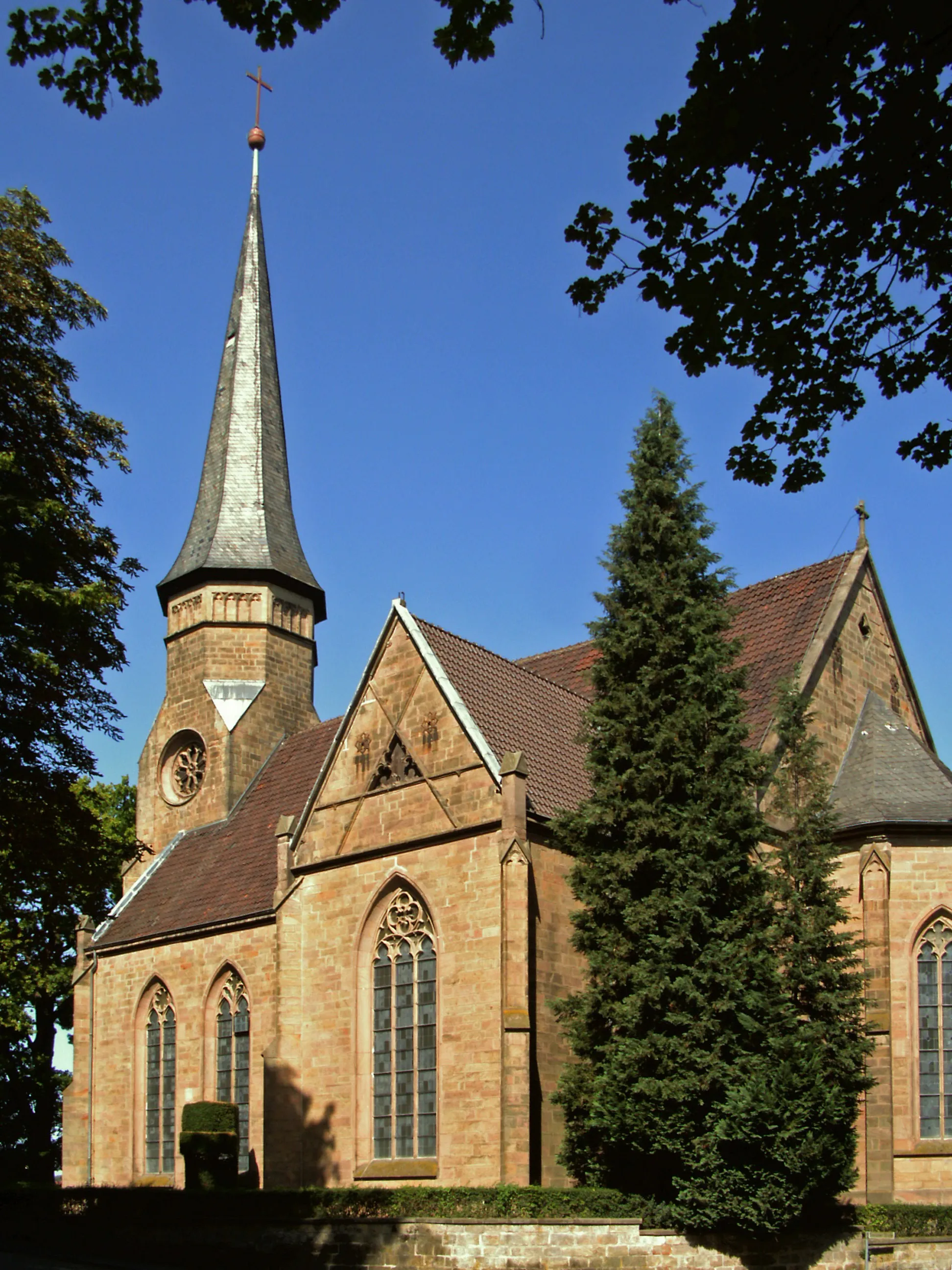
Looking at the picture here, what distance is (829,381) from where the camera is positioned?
31.7ft

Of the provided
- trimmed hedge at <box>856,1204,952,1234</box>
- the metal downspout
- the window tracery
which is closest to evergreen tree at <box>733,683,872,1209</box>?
trimmed hedge at <box>856,1204,952,1234</box>

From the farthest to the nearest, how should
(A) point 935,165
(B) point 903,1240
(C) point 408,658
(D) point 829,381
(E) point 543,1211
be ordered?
(C) point 408,658
(B) point 903,1240
(E) point 543,1211
(D) point 829,381
(A) point 935,165

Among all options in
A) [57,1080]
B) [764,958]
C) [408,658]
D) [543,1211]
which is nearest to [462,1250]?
[543,1211]

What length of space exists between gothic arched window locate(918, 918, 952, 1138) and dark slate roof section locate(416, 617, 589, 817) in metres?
6.06

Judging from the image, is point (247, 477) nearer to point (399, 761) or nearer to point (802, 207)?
point (399, 761)

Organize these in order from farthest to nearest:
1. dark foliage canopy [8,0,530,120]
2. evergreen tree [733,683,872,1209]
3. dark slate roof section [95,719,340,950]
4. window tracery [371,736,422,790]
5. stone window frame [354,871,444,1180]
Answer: dark slate roof section [95,719,340,950] → window tracery [371,736,422,790] → stone window frame [354,871,444,1180] → evergreen tree [733,683,872,1209] → dark foliage canopy [8,0,530,120]

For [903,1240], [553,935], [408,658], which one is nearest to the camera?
[903,1240]

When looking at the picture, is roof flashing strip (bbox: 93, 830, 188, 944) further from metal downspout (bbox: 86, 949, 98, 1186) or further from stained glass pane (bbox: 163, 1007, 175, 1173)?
stained glass pane (bbox: 163, 1007, 175, 1173)

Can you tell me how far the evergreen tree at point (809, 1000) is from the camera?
57.4 ft

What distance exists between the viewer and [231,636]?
118 ft

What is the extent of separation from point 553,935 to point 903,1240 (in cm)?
640

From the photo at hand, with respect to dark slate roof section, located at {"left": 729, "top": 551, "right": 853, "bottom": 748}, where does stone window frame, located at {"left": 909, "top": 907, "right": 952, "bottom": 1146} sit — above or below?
Result: below

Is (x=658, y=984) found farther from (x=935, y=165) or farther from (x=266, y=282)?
(x=266, y=282)

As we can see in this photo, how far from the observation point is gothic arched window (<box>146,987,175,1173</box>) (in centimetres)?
2939
